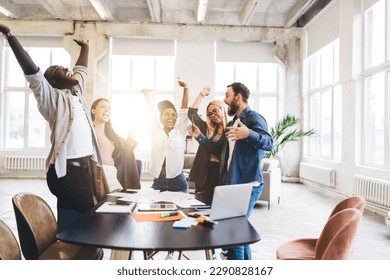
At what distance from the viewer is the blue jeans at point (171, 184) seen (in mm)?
2221

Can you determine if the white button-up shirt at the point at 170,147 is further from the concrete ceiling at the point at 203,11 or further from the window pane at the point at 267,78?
the concrete ceiling at the point at 203,11

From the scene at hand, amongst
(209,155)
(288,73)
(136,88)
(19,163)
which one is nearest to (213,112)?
(209,155)

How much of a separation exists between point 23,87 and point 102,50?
167cm

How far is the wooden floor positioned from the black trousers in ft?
1.47

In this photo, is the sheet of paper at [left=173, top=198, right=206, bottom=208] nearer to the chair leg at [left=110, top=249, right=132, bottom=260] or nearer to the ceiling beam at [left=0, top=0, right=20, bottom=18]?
the chair leg at [left=110, top=249, right=132, bottom=260]

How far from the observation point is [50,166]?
5.89 ft

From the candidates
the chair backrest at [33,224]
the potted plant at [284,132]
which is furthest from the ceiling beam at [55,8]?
the potted plant at [284,132]

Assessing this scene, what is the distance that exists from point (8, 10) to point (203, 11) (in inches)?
132

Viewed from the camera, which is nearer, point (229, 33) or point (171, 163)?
point (171, 163)

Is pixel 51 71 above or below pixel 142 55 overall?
below

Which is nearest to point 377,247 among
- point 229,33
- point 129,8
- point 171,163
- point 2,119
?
point 171,163

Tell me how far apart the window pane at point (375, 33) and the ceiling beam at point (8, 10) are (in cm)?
441

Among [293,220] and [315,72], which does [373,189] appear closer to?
[293,220]
